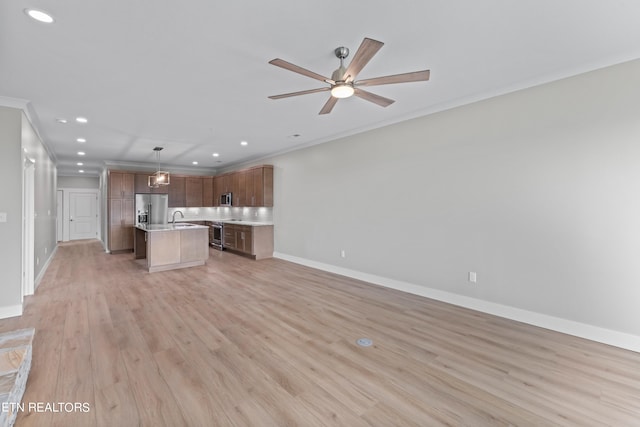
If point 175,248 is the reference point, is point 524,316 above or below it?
below

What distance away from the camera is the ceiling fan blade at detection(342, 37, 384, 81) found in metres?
1.89

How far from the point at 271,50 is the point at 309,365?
2788 mm

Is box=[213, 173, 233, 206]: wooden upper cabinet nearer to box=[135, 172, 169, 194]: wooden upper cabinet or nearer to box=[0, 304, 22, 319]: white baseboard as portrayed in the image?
box=[135, 172, 169, 194]: wooden upper cabinet

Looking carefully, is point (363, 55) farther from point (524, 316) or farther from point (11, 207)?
point (11, 207)

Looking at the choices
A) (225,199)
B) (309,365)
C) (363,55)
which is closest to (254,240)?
(225,199)

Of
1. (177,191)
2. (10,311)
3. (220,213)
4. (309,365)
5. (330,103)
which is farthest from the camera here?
(220,213)

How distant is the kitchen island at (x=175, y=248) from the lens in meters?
5.80

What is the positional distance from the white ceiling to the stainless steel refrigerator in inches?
170

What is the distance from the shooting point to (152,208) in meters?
8.68

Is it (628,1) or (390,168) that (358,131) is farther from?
(628,1)

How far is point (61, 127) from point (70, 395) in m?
4.79

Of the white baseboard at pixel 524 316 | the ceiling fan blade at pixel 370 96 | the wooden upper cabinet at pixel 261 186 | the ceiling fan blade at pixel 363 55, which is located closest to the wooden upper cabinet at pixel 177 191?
the wooden upper cabinet at pixel 261 186

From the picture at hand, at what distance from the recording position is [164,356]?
256cm

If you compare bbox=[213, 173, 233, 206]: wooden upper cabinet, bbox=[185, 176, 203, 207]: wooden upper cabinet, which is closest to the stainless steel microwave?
bbox=[213, 173, 233, 206]: wooden upper cabinet
